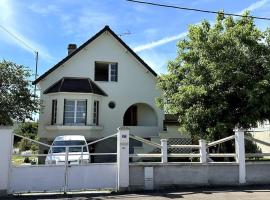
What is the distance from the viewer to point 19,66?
918 inches

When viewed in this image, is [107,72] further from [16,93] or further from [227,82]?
[227,82]

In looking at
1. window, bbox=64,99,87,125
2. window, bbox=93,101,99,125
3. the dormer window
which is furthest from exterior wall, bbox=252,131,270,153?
window, bbox=64,99,87,125

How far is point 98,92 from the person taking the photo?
25484 mm

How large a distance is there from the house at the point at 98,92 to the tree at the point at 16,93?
6.00 feet

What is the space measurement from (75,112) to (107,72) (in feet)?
13.2

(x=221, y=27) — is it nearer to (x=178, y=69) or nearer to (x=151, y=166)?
(x=178, y=69)

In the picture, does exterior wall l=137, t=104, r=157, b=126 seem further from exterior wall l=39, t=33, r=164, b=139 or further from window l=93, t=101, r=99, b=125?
window l=93, t=101, r=99, b=125

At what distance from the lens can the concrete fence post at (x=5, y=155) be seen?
39.4 feet

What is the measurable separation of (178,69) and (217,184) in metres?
6.97

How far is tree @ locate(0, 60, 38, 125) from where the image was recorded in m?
22.3

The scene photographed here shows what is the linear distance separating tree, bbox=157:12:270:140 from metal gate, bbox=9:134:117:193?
5635 millimetres

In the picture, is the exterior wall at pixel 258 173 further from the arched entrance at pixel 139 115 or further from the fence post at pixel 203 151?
the arched entrance at pixel 139 115

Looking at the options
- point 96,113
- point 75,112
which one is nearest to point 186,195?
point 75,112

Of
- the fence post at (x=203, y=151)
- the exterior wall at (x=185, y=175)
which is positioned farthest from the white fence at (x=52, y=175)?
the fence post at (x=203, y=151)
